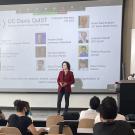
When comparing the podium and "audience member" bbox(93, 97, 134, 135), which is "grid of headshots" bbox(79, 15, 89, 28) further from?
"audience member" bbox(93, 97, 134, 135)

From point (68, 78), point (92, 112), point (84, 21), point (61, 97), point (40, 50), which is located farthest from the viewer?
point (40, 50)

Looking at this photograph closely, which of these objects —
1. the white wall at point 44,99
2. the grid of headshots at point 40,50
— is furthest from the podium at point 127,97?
the grid of headshots at point 40,50

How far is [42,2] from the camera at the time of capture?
8414 mm

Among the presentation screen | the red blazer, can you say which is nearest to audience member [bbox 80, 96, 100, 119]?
the red blazer

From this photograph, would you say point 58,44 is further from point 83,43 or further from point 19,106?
point 19,106

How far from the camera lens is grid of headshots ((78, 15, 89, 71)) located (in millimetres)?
8094

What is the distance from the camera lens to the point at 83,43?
8125 millimetres

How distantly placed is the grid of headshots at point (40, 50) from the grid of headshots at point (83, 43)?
0.98 meters

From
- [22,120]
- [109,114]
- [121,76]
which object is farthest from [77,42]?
[109,114]

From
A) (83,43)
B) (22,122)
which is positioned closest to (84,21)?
(83,43)

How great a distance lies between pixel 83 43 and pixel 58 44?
664mm

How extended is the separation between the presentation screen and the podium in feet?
6.35

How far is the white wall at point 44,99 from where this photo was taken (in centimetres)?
823

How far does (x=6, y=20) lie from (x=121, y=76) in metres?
3.43
